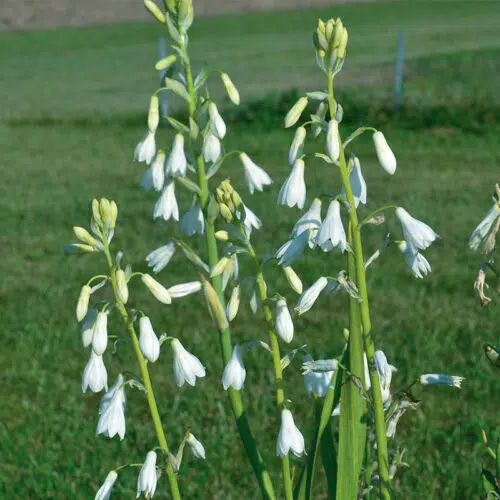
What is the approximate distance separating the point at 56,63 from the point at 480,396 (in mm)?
29836

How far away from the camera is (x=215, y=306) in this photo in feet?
6.75

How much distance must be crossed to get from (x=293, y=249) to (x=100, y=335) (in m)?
0.44

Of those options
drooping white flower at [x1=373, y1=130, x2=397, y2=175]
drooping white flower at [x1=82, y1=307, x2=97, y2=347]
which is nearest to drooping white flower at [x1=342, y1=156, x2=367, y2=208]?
drooping white flower at [x1=373, y1=130, x2=397, y2=175]

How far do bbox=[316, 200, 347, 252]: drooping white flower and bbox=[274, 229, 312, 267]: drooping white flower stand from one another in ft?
0.14

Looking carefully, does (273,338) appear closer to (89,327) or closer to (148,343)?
(148,343)

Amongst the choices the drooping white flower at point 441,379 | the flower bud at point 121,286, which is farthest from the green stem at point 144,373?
the drooping white flower at point 441,379

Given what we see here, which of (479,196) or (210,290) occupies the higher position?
(210,290)

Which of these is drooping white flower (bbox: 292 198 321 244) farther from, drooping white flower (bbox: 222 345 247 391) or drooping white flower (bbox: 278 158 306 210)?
drooping white flower (bbox: 222 345 247 391)

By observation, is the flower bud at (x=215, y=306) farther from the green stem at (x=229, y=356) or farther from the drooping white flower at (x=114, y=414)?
the drooping white flower at (x=114, y=414)

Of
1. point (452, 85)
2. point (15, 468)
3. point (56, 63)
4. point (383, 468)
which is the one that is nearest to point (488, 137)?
point (452, 85)

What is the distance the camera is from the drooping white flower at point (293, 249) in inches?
75.7

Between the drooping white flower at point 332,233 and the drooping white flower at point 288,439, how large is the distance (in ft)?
1.34

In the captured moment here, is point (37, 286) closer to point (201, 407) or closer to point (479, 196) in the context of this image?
point (201, 407)

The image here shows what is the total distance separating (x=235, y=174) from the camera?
420 inches
